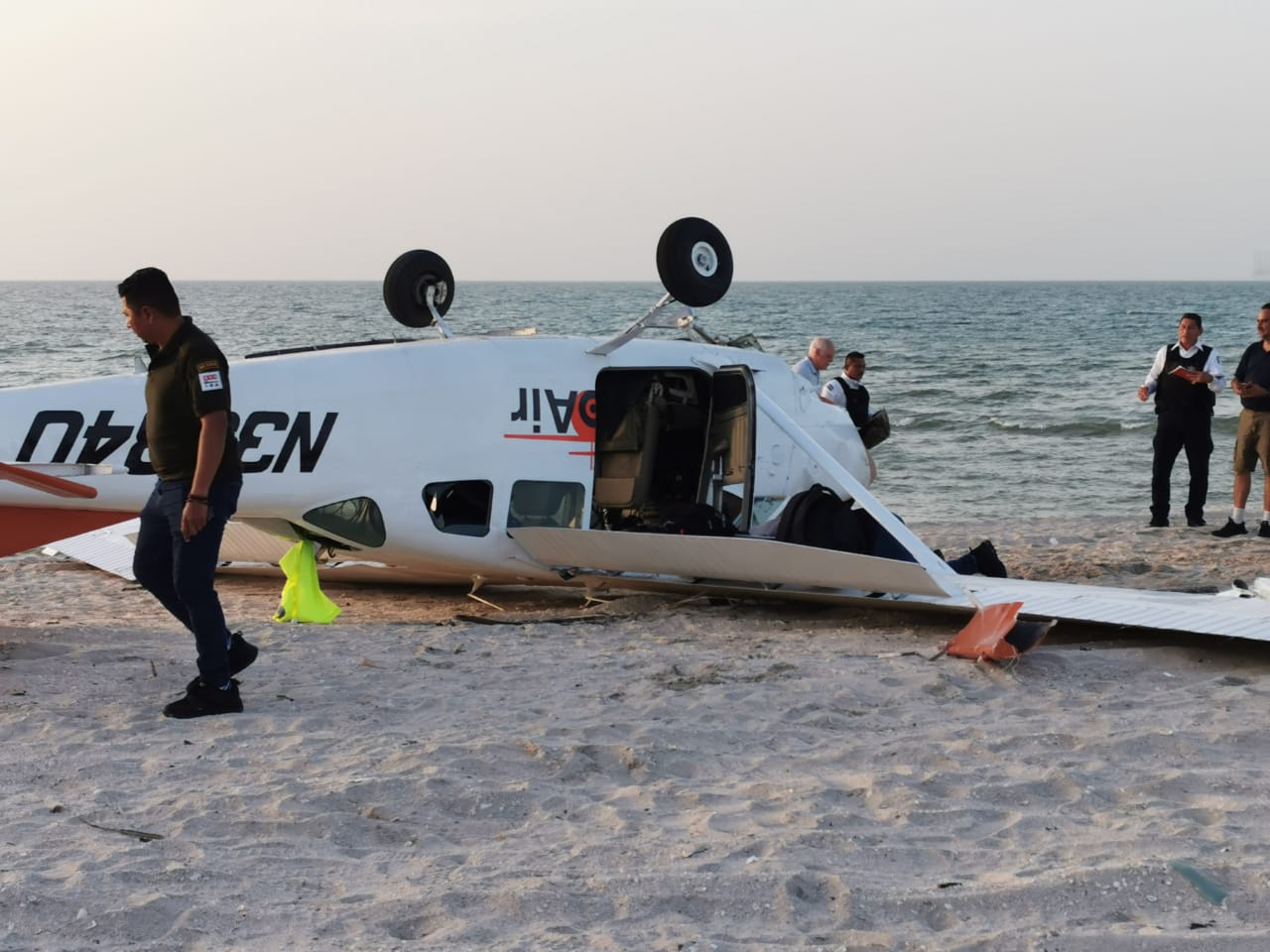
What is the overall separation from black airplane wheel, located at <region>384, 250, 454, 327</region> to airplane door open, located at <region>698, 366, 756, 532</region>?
2027 millimetres

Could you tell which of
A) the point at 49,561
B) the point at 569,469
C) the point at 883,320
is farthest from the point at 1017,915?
the point at 883,320

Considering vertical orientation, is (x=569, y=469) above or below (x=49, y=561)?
above

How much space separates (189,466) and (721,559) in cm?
348

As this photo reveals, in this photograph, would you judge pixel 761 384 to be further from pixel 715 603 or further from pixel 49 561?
pixel 49 561

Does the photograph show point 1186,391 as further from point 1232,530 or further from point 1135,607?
point 1135,607

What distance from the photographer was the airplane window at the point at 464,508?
8.44 metres

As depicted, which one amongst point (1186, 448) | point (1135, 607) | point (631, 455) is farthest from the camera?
point (1186, 448)

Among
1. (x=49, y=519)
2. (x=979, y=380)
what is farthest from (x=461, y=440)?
(x=979, y=380)

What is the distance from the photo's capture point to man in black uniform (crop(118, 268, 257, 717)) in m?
5.48

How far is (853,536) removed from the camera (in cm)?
848

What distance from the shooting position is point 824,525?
847 centimetres

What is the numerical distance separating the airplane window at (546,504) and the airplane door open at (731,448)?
1191mm

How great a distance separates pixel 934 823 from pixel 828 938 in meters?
1.04

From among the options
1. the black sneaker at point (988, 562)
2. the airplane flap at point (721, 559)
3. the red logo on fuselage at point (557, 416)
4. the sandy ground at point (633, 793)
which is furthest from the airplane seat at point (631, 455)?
the black sneaker at point (988, 562)
